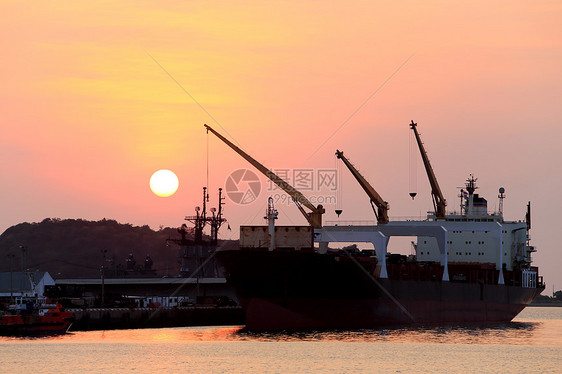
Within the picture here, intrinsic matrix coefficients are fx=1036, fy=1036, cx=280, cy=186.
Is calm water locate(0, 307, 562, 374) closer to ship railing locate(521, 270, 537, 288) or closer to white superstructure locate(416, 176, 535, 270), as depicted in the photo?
white superstructure locate(416, 176, 535, 270)

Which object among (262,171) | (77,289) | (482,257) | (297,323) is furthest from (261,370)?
(77,289)

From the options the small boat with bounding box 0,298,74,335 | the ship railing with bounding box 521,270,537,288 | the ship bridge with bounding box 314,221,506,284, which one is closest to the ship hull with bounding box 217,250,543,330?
the ship bridge with bounding box 314,221,506,284

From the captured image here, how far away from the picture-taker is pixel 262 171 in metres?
108

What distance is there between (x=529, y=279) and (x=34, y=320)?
204 feet

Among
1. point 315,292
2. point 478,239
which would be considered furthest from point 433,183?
point 315,292

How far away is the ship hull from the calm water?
105 inches

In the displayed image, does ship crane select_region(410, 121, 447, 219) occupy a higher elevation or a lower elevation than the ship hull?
higher

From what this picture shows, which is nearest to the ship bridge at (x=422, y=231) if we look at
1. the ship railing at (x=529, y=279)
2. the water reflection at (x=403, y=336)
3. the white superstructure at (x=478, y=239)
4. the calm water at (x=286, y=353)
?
the white superstructure at (x=478, y=239)

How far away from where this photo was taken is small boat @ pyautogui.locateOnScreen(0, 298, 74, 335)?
85.8 metres

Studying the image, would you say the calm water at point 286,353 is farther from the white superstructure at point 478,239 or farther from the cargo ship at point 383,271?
the white superstructure at point 478,239

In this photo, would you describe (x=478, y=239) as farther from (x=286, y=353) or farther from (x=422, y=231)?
(x=286, y=353)

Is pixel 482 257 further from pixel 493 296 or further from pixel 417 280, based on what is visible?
A: pixel 417 280

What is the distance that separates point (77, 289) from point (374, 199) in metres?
43.3

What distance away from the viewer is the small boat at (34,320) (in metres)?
85.8
